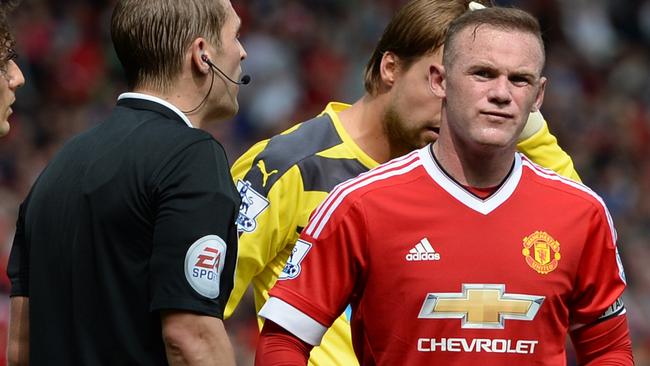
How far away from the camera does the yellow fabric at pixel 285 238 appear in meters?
4.61

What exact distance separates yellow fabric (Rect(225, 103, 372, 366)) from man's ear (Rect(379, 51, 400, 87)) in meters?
0.24

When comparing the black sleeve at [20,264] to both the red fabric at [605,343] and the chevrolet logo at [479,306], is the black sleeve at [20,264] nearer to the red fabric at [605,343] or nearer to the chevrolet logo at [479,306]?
the chevrolet logo at [479,306]

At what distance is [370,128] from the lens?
15.8ft

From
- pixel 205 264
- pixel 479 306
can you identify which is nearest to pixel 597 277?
pixel 479 306

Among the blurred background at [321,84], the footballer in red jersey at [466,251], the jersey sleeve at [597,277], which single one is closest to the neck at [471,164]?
the footballer in red jersey at [466,251]

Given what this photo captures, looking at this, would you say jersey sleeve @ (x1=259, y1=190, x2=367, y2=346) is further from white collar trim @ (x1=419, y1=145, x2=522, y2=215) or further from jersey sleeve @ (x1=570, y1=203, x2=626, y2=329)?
jersey sleeve @ (x1=570, y1=203, x2=626, y2=329)

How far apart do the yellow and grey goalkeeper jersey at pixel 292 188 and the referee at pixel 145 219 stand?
827 millimetres

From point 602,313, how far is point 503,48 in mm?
771

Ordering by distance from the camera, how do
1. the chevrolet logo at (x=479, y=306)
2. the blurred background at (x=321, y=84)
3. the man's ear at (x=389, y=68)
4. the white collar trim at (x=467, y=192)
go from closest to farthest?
the chevrolet logo at (x=479, y=306) → the white collar trim at (x=467, y=192) → the man's ear at (x=389, y=68) → the blurred background at (x=321, y=84)

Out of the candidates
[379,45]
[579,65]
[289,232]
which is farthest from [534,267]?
[579,65]

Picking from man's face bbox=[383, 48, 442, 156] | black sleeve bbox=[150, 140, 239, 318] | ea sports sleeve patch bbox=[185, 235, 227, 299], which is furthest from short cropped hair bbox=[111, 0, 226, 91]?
man's face bbox=[383, 48, 442, 156]

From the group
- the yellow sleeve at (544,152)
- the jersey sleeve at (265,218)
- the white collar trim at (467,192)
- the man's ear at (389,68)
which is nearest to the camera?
the white collar trim at (467,192)

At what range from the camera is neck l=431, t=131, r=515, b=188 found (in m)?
3.85

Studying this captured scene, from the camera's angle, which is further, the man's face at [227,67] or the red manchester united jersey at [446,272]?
the man's face at [227,67]
